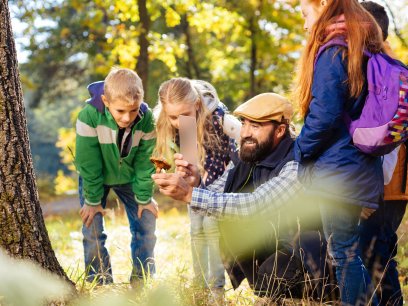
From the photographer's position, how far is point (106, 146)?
11.8 feet

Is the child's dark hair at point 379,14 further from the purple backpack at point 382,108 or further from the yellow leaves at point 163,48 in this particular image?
the yellow leaves at point 163,48

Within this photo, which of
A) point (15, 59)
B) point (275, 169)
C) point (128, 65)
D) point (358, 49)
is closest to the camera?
point (358, 49)

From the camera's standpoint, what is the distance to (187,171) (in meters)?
2.47

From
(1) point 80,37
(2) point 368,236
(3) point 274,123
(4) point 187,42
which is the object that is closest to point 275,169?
(3) point 274,123

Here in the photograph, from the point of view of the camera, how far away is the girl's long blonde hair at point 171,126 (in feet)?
11.3

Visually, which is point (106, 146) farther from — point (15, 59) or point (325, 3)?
point (325, 3)

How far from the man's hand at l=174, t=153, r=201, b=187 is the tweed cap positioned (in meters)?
0.59

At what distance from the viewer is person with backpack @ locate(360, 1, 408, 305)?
2994 millimetres

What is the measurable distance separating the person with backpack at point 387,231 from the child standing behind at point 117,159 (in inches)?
53.3

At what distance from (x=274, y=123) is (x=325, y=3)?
0.68 metres

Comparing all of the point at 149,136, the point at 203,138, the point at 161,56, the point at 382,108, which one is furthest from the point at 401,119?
the point at 161,56

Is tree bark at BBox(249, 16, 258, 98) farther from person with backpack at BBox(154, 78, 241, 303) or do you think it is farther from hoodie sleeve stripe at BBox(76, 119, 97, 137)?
hoodie sleeve stripe at BBox(76, 119, 97, 137)

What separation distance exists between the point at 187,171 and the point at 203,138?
112 centimetres

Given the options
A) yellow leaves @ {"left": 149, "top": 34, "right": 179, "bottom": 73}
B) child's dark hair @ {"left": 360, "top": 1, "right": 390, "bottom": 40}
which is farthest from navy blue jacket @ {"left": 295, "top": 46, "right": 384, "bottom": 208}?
yellow leaves @ {"left": 149, "top": 34, "right": 179, "bottom": 73}
